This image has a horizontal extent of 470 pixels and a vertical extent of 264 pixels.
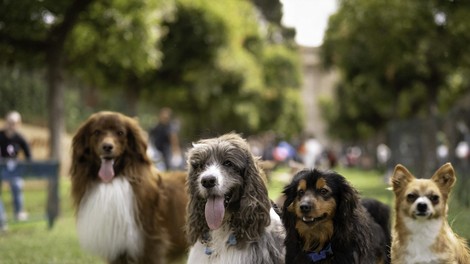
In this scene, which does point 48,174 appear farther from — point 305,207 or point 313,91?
point 313,91

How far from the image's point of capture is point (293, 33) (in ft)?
235

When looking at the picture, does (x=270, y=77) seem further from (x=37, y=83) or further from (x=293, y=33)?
(x=37, y=83)

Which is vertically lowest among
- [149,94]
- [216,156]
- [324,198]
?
[324,198]

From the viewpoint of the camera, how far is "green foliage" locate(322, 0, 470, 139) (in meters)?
23.5

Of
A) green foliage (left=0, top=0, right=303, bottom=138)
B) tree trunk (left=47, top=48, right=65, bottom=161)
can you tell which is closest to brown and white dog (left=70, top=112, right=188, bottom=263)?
green foliage (left=0, top=0, right=303, bottom=138)

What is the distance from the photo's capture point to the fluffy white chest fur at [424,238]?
617cm

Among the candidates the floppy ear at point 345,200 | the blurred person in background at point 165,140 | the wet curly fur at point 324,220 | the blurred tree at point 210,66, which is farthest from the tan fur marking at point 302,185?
the blurred person in background at point 165,140

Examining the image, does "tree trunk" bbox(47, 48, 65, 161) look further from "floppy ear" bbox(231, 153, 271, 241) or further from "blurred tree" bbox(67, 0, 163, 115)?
"floppy ear" bbox(231, 153, 271, 241)

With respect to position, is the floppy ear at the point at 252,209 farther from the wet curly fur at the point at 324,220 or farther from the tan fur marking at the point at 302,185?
the tan fur marking at the point at 302,185

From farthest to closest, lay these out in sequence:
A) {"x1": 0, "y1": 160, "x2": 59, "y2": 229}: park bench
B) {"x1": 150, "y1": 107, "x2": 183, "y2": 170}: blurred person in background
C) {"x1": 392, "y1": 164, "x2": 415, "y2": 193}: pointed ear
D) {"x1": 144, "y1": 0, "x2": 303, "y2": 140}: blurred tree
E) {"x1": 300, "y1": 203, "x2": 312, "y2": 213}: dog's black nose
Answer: {"x1": 144, "y1": 0, "x2": 303, "y2": 140}: blurred tree → {"x1": 150, "y1": 107, "x2": 183, "y2": 170}: blurred person in background → {"x1": 0, "y1": 160, "x2": 59, "y2": 229}: park bench → {"x1": 392, "y1": 164, "x2": 415, "y2": 193}: pointed ear → {"x1": 300, "y1": 203, "x2": 312, "y2": 213}: dog's black nose

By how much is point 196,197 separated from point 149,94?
1014 inches

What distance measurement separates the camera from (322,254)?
613 centimetres

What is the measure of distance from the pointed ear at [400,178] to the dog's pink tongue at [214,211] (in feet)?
5.26

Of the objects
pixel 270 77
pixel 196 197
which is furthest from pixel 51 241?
pixel 270 77
